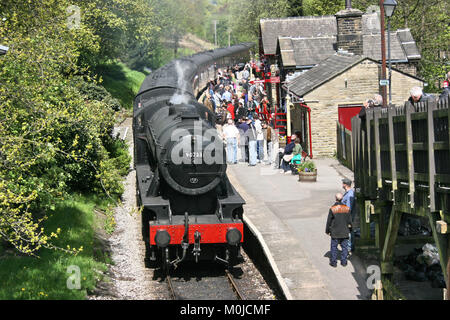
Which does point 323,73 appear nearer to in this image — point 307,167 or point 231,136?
point 231,136

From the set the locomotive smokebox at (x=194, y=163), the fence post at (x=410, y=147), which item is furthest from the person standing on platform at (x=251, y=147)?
the fence post at (x=410, y=147)

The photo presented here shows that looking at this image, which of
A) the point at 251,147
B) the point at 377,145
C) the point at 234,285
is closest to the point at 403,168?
the point at 377,145

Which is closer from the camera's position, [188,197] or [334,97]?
[188,197]

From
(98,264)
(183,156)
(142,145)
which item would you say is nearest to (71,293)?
(98,264)

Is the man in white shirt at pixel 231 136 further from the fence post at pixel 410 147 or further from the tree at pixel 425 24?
the tree at pixel 425 24

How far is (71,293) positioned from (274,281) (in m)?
3.82

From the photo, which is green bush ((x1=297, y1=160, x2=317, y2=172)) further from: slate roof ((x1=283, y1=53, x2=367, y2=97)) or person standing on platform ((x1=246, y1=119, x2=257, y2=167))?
slate roof ((x1=283, y1=53, x2=367, y2=97))

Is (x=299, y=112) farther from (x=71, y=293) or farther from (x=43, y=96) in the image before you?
(x=71, y=293)

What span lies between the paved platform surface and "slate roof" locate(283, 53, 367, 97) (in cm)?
324

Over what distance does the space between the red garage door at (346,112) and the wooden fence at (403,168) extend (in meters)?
12.1

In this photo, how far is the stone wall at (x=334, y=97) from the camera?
24.2 meters

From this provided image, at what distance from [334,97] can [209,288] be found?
539 inches

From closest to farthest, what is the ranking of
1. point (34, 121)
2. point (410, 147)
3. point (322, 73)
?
point (410, 147) < point (34, 121) < point (322, 73)

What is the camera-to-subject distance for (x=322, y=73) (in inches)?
1022
